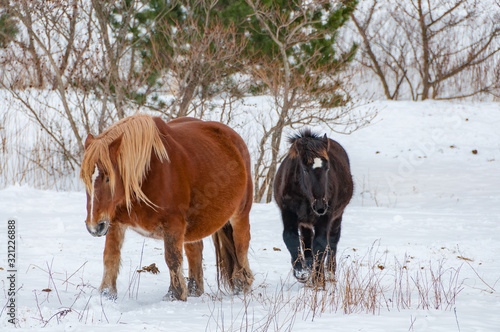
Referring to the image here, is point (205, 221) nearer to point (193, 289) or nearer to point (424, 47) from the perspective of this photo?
point (193, 289)

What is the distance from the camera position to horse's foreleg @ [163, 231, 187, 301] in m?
3.92

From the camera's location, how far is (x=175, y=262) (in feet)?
13.0

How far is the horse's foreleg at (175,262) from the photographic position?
3.92m

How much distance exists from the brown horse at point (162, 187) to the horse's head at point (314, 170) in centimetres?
72

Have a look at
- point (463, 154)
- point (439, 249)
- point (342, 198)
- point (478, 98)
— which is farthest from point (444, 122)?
point (342, 198)

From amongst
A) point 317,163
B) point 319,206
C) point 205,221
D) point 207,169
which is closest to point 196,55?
point 317,163

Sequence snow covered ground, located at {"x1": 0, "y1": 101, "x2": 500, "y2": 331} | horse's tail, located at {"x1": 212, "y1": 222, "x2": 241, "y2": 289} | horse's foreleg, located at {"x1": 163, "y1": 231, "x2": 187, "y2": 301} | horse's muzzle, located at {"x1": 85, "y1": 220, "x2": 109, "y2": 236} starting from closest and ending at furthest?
snow covered ground, located at {"x1": 0, "y1": 101, "x2": 500, "y2": 331}, horse's muzzle, located at {"x1": 85, "y1": 220, "x2": 109, "y2": 236}, horse's foreleg, located at {"x1": 163, "y1": 231, "x2": 187, "y2": 301}, horse's tail, located at {"x1": 212, "y1": 222, "x2": 241, "y2": 289}

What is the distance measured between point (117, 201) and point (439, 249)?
471cm

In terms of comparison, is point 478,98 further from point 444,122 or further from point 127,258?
point 127,258

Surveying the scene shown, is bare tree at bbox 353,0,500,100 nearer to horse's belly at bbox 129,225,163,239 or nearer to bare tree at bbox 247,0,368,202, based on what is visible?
bare tree at bbox 247,0,368,202

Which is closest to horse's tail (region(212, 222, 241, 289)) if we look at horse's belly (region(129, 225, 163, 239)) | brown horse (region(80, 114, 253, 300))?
brown horse (region(80, 114, 253, 300))

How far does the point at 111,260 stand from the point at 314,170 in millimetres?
2182

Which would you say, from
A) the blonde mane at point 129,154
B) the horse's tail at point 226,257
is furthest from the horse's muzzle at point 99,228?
the horse's tail at point 226,257

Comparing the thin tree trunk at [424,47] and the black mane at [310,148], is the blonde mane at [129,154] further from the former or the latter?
the thin tree trunk at [424,47]
